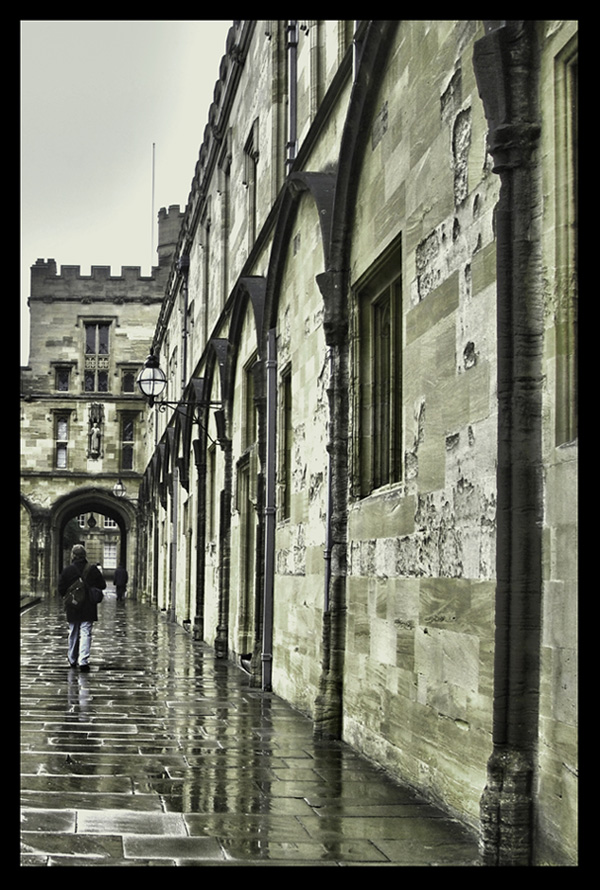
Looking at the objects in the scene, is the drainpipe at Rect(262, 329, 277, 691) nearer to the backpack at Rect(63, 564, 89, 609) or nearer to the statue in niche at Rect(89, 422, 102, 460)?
the backpack at Rect(63, 564, 89, 609)

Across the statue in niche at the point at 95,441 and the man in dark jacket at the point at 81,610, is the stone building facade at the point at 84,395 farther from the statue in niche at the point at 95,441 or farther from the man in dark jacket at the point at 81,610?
the man in dark jacket at the point at 81,610

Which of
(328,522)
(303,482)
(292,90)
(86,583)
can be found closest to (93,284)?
(86,583)

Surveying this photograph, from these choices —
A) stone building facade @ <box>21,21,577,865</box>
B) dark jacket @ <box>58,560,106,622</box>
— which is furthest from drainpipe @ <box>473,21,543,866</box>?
dark jacket @ <box>58,560,106,622</box>

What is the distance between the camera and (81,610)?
13.9 metres

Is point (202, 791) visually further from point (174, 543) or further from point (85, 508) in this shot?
point (85, 508)

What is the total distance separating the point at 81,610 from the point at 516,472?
9.92 metres

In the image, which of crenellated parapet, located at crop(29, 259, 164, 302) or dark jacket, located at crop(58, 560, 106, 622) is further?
crenellated parapet, located at crop(29, 259, 164, 302)

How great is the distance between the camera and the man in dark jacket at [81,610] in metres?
14.0

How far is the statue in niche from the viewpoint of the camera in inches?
1734

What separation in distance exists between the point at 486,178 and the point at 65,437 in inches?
1575

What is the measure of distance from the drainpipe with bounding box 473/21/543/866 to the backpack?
9.74 metres

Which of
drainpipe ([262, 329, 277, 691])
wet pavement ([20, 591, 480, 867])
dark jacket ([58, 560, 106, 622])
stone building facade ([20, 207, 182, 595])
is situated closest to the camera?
wet pavement ([20, 591, 480, 867])

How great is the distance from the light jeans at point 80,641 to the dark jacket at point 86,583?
0.36ft
